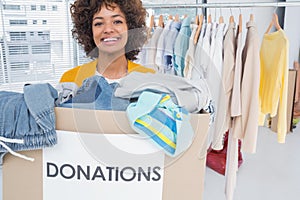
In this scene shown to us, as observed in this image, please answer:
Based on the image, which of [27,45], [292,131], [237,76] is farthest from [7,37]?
[292,131]

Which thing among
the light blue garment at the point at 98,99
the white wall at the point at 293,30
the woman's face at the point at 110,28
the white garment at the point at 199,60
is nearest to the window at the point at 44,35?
the white garment at the point at 199,60

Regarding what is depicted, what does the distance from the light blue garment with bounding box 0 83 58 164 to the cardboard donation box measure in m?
0.02

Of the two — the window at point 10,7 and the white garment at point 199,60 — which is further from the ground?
the window at point 10,7

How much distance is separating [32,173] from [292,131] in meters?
2.41

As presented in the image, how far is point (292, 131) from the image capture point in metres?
2.46

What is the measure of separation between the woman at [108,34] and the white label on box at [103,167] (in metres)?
0.42

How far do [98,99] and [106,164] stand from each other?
108 millimetres

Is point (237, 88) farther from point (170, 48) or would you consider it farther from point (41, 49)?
point (41, 49)

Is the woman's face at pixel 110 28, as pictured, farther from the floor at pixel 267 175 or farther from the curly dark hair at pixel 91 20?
the floor at pixel 267 175

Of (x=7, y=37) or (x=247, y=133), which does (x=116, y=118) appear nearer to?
(x=247, y=133)

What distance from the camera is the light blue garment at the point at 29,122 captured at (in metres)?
0.46

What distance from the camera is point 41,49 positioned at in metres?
2.21

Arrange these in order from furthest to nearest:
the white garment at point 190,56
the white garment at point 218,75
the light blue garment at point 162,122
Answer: the white garment at point 190,56, the white garment at point 218,75, the light blue garment at point 162,122

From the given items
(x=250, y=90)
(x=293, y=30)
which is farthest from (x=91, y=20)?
(x=293, y=30)
